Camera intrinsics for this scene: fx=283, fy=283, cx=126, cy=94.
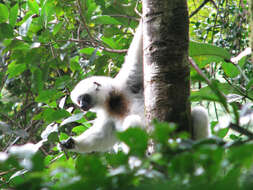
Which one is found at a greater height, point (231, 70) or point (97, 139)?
point (231, 70)

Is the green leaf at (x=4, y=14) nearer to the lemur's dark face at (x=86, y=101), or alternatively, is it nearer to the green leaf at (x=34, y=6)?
the green leaf at (x=34, y=6)

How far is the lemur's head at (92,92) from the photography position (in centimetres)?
385

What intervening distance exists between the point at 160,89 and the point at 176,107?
0.19m

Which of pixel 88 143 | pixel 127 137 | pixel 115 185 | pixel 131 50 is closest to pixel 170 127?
pixel 127 137

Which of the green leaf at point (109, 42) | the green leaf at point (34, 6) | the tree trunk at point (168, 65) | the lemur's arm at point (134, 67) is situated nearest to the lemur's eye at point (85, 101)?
the lemur's arm at point (134, 67)

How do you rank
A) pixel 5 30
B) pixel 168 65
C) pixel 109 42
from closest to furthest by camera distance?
pixel 168 65
pixel 5 30
pixel 109 42

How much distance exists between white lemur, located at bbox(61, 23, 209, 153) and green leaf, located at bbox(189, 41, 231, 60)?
600 mm

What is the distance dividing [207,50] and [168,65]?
747mm

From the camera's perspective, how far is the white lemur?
3.38 metres

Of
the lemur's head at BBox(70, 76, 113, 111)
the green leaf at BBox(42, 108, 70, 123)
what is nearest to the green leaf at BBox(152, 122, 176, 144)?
the green leaf at BBox(42, 108, 70, 123)

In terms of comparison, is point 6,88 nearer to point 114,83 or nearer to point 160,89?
point 114,83

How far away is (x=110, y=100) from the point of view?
12.6 feet

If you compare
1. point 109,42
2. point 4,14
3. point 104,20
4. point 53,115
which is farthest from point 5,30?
point 109,42

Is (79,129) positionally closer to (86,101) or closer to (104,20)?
(86,101)
